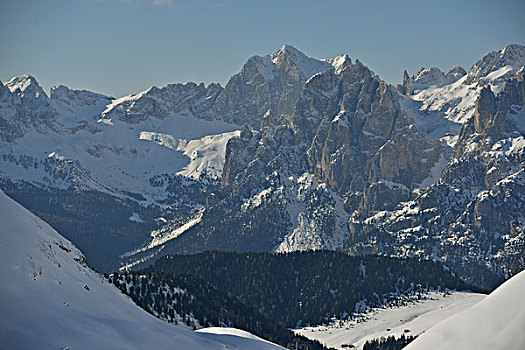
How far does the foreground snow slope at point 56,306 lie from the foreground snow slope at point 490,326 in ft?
93.7

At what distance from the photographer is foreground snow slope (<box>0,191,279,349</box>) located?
165ft

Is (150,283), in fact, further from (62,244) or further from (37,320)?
(37,320)

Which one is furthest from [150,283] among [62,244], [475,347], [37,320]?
[475,347]

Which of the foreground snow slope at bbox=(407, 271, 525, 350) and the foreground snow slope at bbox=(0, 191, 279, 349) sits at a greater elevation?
the foreground snow slope at bbox=(0, 191, 279, 349)

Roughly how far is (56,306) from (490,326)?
3689 centimetres

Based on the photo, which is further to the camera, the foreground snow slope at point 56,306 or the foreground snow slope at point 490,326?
the foreground snow slope at point 56,306

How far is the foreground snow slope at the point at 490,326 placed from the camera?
28359 mm

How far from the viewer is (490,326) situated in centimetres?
2938

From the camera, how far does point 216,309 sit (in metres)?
200

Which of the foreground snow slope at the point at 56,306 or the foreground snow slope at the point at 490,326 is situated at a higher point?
the foreground snow slope at the point at 56,306

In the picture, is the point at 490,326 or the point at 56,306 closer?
the point at 490,326

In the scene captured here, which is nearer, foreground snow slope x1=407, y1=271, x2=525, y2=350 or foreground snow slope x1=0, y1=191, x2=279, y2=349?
foreground snow slope x1=407, y1=271, x2=525, y2=350

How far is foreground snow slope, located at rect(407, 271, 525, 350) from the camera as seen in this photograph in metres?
28.4

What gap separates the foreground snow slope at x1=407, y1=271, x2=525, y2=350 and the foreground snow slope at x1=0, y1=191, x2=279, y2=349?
2857 centimetres
